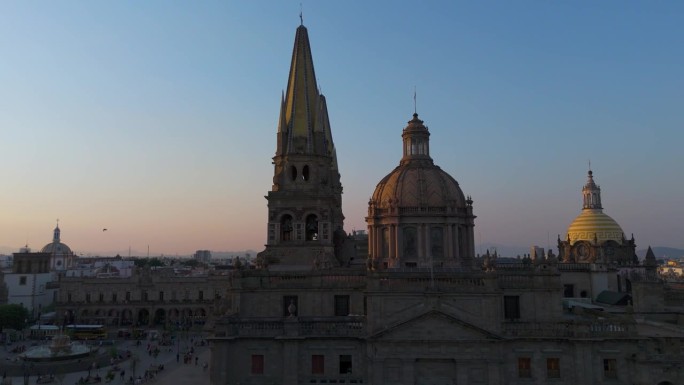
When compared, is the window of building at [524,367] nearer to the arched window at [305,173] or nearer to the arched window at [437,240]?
the arched window at [437,240]

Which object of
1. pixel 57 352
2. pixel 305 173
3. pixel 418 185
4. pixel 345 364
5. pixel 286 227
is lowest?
pixel 57 352

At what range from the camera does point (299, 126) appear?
143 feet

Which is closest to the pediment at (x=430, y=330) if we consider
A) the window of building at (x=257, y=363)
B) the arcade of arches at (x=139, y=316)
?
the window of building at (x=257, y=363)

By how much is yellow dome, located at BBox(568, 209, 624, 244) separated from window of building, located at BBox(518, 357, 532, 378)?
131 ft

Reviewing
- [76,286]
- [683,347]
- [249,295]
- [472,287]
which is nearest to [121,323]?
[76,286]

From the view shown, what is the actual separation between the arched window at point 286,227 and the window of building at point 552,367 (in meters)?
20.7

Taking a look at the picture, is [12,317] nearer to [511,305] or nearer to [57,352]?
[57,352]

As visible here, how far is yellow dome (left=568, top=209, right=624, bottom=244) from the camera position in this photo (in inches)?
2470

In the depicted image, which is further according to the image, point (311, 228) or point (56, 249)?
point (56, 249)

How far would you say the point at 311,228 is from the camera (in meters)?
41.5

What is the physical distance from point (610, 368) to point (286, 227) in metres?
23.8

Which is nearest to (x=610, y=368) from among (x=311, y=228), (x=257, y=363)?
(x=257, y=363)

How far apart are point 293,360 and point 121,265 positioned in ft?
385

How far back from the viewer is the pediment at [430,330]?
2798 centimetres
